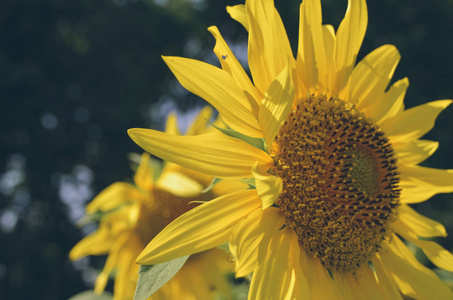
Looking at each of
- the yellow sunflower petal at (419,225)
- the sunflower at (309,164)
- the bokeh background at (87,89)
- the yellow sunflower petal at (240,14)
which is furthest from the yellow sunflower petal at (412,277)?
the bokeh background at (87,89)

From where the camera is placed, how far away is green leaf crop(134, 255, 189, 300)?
84cm

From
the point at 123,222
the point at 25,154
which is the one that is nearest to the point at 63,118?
the point at 25,154

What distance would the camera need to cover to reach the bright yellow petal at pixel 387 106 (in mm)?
1338

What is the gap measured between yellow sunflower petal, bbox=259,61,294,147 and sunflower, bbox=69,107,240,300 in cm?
69

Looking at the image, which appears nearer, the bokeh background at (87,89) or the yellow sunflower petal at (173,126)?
the yellow sunflower petal at (173,126)

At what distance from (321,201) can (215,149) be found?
1.11ft

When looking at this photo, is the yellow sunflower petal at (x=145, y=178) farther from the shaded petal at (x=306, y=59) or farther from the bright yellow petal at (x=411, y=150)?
the bright yellow petal at (x=411, y=150)

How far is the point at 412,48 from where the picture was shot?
12023 mm

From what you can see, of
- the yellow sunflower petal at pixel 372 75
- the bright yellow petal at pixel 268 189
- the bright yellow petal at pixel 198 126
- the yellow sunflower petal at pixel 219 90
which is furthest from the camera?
the bright yellow petal at pixel 198 126

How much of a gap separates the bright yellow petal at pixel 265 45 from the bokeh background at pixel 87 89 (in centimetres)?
1085

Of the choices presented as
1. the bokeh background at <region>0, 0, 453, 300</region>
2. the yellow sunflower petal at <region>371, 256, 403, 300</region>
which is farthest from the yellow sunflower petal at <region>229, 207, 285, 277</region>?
the bokeh background at <region>0, 0, 453, 300</region>

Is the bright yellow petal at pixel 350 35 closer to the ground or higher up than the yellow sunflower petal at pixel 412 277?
higher up

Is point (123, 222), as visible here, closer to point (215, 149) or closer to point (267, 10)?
point (215, 149)

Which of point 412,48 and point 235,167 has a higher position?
point 235,167
